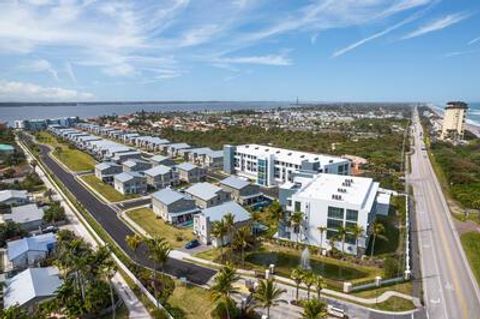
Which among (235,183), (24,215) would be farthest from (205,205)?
(24,215)

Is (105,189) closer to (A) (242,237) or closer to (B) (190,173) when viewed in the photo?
(B) (190,173)

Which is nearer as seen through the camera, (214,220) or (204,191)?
(214,220)

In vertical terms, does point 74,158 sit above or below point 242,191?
below

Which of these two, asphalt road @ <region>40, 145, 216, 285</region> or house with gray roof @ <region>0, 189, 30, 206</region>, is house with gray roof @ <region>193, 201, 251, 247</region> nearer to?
asphalt road @ <region>40, 145, 216, 285</region>

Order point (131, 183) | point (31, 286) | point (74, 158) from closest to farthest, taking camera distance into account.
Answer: point (31, 286) → point (131, 183) → point (74, 158)

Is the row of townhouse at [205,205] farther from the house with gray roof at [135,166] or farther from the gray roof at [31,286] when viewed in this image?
the house with gray roof at [135,166]

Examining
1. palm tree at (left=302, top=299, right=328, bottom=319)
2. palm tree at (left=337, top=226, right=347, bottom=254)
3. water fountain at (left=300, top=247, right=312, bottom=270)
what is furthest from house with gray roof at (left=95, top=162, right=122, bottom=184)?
palm tree at (left=302, top=299, right=328, bottom=319)

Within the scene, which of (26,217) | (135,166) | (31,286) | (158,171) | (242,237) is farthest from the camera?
(135,166)
